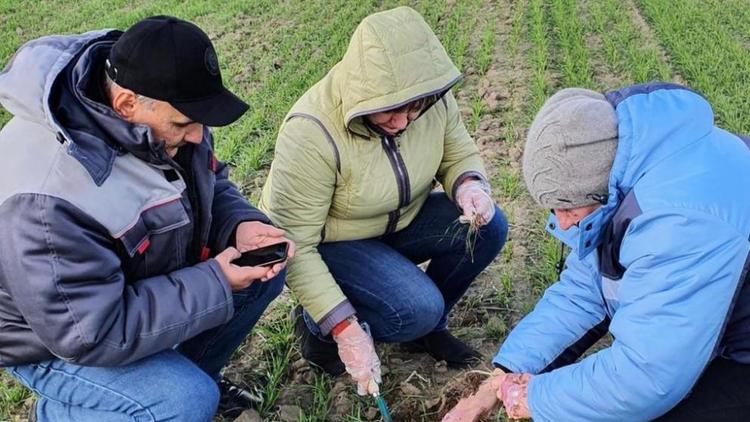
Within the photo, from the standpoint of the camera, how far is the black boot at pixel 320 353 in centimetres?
266

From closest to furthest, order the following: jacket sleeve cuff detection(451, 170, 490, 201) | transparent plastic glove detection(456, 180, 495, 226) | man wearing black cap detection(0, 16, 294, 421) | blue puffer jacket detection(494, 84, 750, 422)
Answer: blue puffer jacket detection(494, 84, 750, 422) → man wearing black cap detection(0, 16, 294, 421) → transparent plastic glove detection(456, 180, 495, 226) → jacket sleeve cuff detection(451, 170, 490, 201)

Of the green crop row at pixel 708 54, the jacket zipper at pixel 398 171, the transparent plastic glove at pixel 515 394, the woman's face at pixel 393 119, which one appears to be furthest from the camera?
the green crop row at pixel 708 54

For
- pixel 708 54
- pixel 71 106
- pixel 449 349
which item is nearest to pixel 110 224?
pixel 71 106

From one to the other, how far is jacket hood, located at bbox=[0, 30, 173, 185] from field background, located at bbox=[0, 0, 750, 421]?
3.36ft

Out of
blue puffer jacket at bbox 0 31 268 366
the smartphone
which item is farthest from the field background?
blue puffer jacket at bbox 0 31 268 366

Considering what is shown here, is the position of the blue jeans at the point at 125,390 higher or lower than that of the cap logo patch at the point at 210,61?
lower

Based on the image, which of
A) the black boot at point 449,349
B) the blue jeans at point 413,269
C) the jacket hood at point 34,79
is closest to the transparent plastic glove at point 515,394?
the blue jeans at point 413,269

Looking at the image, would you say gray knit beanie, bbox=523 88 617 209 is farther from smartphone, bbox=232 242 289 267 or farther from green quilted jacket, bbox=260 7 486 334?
smartphone, bbox=232 242 289 267

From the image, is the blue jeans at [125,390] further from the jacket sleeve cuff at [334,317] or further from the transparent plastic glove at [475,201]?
the transparent plastic glove at [475,201]

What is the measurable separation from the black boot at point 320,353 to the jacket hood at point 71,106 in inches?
40.4

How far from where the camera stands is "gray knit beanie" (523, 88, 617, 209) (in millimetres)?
1688

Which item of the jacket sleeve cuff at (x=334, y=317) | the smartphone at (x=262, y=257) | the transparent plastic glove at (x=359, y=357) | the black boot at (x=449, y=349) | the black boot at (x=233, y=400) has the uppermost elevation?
the smartphone at (x=262, y=257)

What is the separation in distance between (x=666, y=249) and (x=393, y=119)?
Answer: 0.98m

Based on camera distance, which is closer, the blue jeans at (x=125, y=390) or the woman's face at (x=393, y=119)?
the blue jeans at (x=125, y=390)
